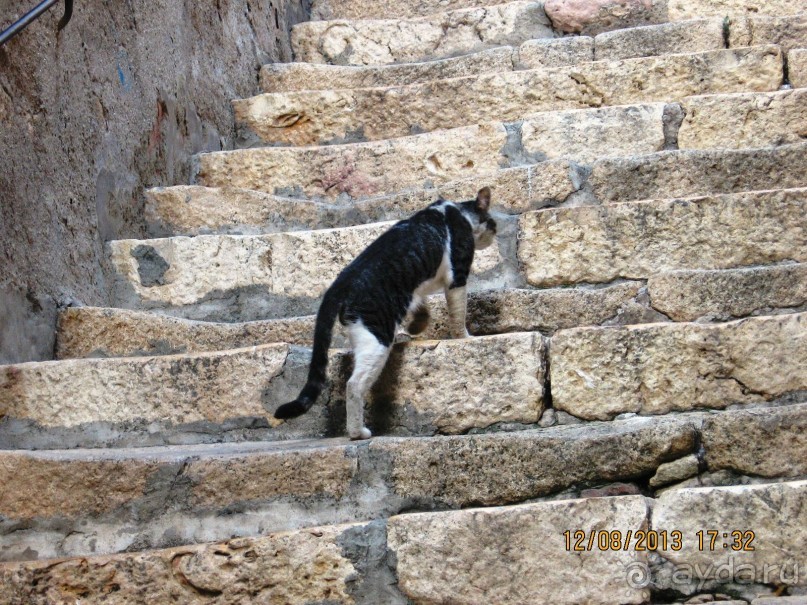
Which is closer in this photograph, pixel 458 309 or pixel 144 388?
pixel 144 388

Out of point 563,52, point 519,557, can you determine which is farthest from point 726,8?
point 519,557

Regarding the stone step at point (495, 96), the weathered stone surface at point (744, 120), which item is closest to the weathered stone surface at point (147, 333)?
the stone step at point (495, 96)

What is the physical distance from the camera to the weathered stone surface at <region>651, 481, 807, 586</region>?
2426 millimetres

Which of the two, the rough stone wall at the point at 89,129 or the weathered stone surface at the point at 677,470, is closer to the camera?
the weathered stone surface at the point at 677,470

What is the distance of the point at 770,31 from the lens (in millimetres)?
4875

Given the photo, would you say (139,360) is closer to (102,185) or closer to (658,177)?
(102,185)

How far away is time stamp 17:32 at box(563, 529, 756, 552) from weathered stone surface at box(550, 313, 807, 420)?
521 millimetres

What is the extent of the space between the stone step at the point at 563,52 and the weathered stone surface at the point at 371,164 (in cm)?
84

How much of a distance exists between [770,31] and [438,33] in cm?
173

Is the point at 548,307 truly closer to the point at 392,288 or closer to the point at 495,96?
the point at 392,288

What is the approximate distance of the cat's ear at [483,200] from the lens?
11.9 feet

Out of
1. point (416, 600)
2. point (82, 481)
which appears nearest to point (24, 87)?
point (82, 481)

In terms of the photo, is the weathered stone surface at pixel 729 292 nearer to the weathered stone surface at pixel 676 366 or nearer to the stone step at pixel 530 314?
the stone step at pixel 530 314

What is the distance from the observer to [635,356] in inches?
117
